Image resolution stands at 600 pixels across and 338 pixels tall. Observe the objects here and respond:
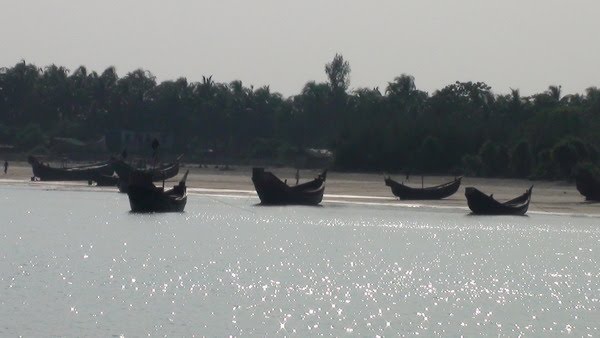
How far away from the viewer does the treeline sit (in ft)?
326

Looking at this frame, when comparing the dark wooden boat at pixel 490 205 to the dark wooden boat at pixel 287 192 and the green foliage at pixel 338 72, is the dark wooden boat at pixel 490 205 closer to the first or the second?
the dark wooden boat at pixel 287 192

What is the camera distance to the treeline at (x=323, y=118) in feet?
326

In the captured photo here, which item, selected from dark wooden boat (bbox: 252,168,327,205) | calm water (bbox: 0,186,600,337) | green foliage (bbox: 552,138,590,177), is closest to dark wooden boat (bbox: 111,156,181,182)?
dark wooden boat (bbox: 252,168,327,205)

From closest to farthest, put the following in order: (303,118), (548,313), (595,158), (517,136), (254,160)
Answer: (548,313), (595,158), (517,136), (254,160), (303,118)

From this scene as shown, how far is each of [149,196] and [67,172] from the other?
104ft

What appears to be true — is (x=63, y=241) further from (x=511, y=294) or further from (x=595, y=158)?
(x=595, y=158)

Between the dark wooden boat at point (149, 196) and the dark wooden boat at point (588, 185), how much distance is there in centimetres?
1934

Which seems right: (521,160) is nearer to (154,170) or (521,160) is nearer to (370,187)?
(370,187)

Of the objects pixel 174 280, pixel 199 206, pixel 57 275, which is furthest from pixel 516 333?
pixel 199 206

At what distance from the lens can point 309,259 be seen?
147ft

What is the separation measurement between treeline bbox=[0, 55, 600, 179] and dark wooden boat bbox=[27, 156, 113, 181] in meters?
20.4

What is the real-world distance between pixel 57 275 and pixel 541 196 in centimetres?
4092

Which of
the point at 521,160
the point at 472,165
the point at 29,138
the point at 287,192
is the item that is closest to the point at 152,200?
the point at 287,192

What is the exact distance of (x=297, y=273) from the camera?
4069 centimetres
